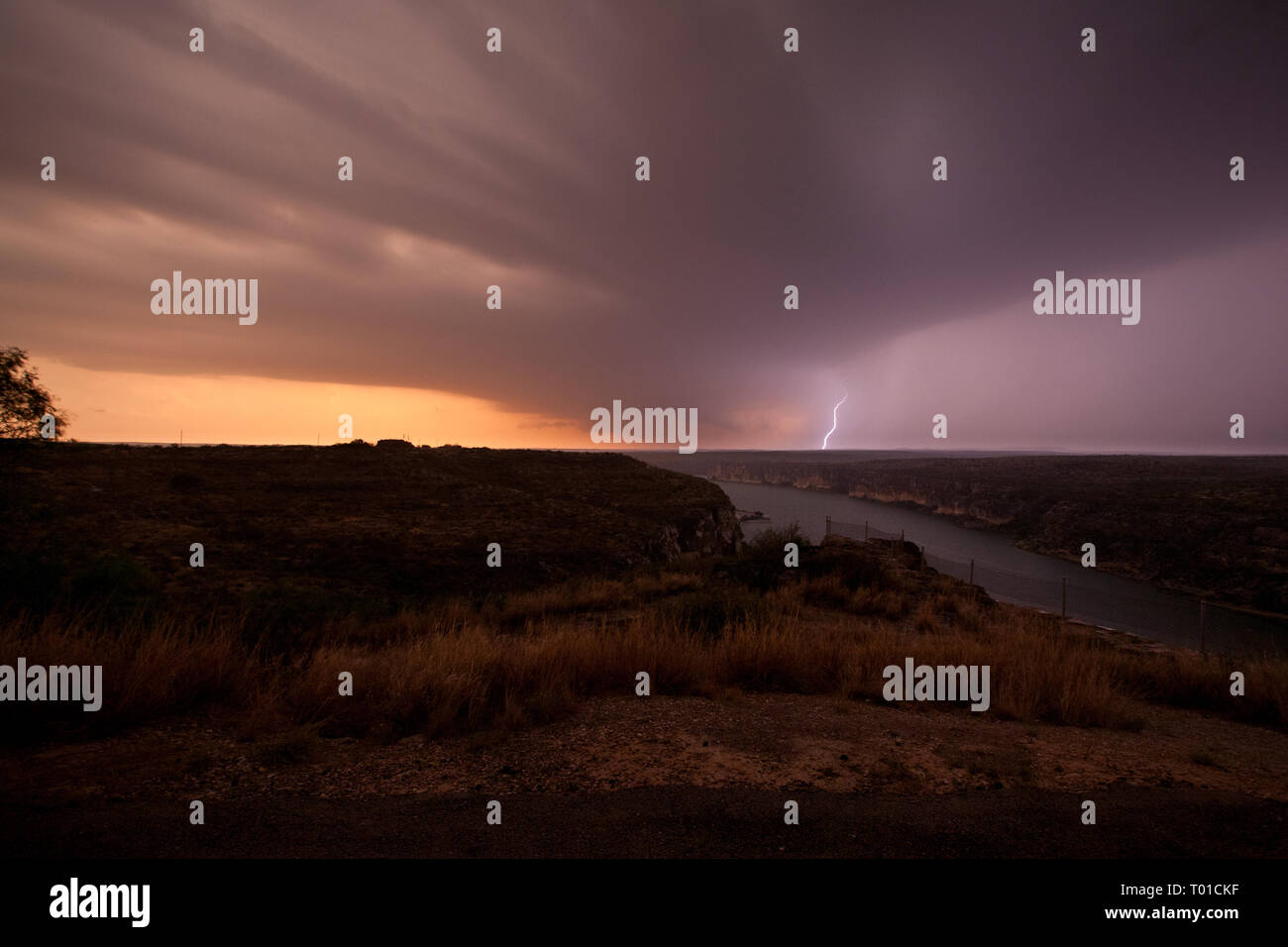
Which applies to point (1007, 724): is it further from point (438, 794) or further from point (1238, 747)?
point (438, 794)

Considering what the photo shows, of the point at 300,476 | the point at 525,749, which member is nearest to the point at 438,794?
the point at 525,749

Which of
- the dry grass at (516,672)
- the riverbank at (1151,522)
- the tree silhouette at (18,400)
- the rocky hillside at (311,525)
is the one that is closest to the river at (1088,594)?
the riverbank at (1151,522)

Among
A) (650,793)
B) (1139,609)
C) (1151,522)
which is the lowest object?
(1139,609)

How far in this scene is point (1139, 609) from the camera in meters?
28.0

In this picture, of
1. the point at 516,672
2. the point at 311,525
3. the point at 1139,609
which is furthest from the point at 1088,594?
the point at 311,525

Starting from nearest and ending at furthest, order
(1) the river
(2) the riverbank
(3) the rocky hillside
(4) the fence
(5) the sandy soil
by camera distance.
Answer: (5) the sandy soil < (3) the rocky hillside < (4) the fence < (1) the river < (2) the riverbank

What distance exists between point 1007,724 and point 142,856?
831 centimetres

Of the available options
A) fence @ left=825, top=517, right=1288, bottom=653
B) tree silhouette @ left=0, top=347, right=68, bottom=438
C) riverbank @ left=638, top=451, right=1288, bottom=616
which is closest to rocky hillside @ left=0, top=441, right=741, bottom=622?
tree silhouette @ left=0, top=347, right=68, bottom=438

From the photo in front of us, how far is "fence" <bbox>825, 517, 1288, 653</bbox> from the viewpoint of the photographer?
22.9 m

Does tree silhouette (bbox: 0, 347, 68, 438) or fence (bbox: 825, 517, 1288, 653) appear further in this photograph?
fence (bbox: 825, 517, 1288, 653)

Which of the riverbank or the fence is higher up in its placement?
the riverbank

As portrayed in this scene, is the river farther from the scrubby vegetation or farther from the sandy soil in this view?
the sandy soil

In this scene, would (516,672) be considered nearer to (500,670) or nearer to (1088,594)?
(500,670)

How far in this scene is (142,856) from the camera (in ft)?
→ 10.7
